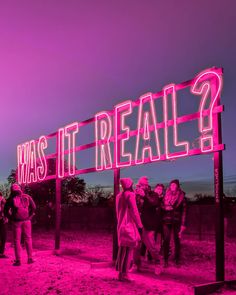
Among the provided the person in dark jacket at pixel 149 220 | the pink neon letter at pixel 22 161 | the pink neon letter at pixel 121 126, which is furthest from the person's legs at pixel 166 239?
the pink neon letter at pixel 22 161

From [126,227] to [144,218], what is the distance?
1412 millimetres

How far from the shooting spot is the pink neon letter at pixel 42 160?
1507 centimetres

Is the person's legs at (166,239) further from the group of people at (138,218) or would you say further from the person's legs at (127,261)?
the person's legs at (127,261)

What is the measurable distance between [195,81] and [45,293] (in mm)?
4627

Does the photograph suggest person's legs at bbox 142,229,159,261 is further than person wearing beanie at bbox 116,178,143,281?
Yes

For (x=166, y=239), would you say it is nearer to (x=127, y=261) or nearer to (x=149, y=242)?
(x=149, y=242)

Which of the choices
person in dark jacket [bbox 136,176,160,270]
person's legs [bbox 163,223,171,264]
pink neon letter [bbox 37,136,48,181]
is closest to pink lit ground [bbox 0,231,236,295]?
person's legs [bbox 163,223,171,264]

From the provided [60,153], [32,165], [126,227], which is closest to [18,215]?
[60,153]

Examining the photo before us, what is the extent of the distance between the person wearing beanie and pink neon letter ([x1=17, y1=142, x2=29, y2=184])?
815cm

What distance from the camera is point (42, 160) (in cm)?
1530

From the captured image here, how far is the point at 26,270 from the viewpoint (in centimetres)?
1014

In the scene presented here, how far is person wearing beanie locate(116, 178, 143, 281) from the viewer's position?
8562 mm

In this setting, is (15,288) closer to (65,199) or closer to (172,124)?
(172,124)

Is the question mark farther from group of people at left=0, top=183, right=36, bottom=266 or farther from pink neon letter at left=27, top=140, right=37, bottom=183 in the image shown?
pink neon letter at left=27, top=140, right=37, bottom=183
